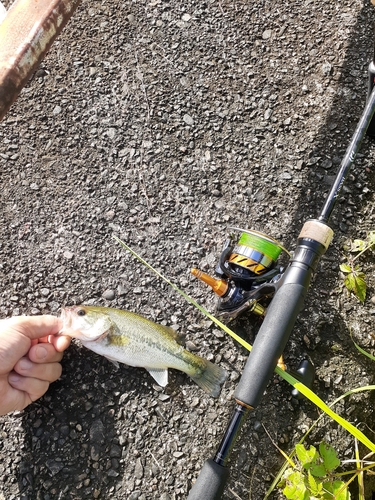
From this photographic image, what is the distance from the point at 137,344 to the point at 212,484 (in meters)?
0.79

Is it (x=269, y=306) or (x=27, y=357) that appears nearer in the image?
(x=269, y=306)

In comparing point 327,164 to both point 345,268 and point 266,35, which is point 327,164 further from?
point 266,35

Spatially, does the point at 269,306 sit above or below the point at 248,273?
below

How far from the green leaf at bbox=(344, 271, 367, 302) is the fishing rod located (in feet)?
1.82

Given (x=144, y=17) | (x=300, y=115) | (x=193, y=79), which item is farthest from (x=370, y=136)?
(x=144, y=17)

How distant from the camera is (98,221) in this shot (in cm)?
275

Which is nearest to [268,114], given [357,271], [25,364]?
[357,271]

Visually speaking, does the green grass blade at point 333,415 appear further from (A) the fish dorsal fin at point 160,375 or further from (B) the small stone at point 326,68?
(B) the small stone at point 326,68

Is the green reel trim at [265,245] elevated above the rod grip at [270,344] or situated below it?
above

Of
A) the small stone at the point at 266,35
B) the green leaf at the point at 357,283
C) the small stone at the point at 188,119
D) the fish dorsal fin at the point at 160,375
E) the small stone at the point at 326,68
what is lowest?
the fish dorsal fin at the point at 160,375

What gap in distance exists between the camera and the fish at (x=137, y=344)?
2340mm

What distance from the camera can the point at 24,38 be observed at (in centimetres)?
182

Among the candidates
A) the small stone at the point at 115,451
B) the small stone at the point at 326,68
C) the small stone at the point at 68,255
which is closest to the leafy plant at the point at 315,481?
the small stone at the point at 115,451

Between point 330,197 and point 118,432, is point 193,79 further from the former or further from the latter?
point 118,432
